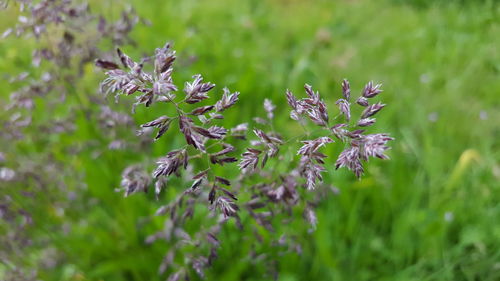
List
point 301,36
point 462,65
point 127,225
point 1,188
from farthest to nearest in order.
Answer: point 301,36 < point 462,65 < point 127,225 < point 1,188

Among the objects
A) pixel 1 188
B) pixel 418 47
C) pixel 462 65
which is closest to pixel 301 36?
pixel 418 47

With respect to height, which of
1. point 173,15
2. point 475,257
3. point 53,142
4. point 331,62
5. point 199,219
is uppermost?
point 173,15

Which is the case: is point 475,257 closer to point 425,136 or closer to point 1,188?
point 425,136

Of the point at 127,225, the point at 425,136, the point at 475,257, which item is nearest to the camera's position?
the point at 475,257

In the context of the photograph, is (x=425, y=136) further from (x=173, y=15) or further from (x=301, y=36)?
(x=173, y=15)

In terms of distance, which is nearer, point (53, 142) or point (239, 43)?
point (53, 142)

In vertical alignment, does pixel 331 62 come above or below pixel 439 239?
above

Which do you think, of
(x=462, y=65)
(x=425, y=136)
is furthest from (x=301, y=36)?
(x=425, y=136)
